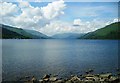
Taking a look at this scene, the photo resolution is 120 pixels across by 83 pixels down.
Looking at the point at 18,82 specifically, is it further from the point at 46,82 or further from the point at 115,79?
the point at 115,79

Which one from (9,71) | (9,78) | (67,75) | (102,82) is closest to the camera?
(102,82)

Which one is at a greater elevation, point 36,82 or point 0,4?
point 0,4

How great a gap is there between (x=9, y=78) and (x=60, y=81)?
1028cm

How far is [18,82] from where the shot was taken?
36.2 m

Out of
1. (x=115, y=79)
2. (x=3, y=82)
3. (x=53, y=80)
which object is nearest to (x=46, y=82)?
(x=53, y=80)

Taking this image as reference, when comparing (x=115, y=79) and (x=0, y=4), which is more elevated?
(x=0, y=4)

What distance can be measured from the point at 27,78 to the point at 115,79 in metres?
16.1

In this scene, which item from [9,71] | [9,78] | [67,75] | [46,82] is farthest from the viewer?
[9,71]

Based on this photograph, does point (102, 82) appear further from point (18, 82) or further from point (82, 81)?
point (18, 82)

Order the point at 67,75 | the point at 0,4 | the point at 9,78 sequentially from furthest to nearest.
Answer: the point at 0,4 < the point at 67,75 < the point at 9,78

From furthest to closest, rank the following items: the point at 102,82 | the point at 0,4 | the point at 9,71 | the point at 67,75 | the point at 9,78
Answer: the point at 0,4 → the point at 9,71 → the point at 67,75 → the point at 9,78 → the point at 102,82

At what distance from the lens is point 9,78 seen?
3912cm

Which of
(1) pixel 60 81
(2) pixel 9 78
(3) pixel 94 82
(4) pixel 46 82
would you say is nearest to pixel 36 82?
(4) pixel 46 82

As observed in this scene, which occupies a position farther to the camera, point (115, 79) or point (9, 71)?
point (9, 71)
